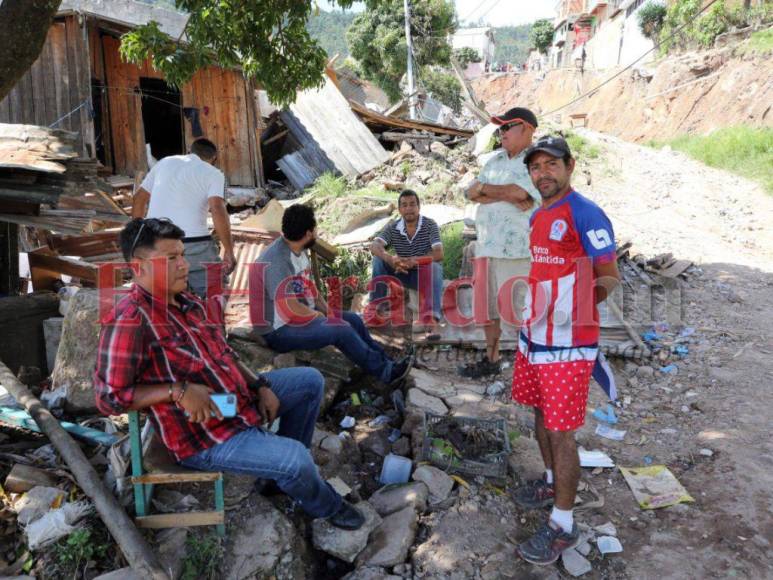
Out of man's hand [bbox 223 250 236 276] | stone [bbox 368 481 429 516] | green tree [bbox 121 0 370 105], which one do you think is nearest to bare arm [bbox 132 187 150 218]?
man's hand [bbox 223 250 236 276]

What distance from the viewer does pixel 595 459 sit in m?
3.28

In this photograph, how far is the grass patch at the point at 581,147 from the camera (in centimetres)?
1130

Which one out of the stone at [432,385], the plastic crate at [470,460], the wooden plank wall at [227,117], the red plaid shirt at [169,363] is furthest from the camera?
the wooden plank wall at [227,117]

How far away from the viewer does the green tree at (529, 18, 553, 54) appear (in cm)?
4862

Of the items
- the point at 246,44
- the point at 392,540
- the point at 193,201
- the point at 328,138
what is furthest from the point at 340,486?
the point at 328,138

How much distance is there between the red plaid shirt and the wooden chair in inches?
4.2

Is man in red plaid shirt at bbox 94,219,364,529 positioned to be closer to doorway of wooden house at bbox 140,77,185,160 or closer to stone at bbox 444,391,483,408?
stone at bbox 444,391,483,408

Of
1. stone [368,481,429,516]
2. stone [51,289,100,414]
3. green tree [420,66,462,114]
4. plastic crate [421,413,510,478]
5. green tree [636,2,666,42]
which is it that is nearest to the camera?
stone [368,481,429,516]

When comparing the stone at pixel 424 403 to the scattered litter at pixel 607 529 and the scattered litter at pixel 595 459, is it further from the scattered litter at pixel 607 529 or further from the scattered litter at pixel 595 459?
the scattered litter at pixel 607 529

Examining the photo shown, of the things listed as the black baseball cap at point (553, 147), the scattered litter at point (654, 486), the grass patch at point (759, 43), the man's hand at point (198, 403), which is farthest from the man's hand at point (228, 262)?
the grass patch at point (759, 43)

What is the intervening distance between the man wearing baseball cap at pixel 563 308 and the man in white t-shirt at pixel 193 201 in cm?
242

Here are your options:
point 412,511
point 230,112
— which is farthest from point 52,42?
point 412,511

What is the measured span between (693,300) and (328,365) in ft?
14.2

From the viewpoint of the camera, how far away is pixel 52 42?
27.7ft
